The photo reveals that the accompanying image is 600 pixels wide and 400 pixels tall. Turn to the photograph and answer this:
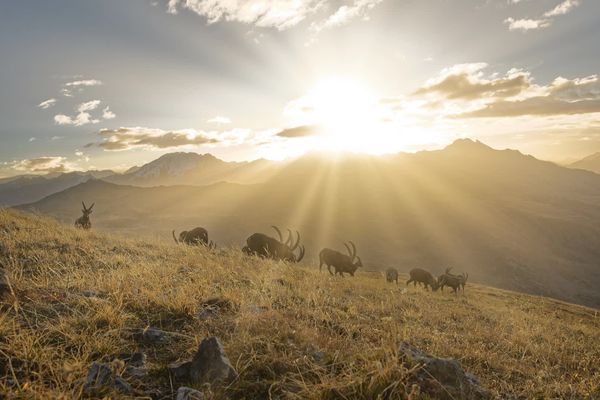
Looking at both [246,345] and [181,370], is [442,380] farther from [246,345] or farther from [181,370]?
[181,370]

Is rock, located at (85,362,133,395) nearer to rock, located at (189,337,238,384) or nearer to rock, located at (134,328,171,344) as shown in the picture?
rock, located at (189,337,238,384)

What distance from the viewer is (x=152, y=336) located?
14.4 ft

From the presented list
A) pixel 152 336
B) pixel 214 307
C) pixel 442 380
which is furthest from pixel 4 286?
pixel 442 380

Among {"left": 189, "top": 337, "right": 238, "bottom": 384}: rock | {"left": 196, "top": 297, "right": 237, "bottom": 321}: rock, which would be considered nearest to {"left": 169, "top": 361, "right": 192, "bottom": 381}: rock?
{"left": 189, "top": 337, "right": 238, "bottom": 384}: rock

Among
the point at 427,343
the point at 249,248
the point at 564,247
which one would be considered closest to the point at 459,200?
the point at 564,247

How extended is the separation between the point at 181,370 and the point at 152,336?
986 millimetres

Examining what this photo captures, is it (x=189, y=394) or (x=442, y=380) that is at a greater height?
(x=189, y=394)

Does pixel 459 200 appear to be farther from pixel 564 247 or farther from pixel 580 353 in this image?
pixel 580 353

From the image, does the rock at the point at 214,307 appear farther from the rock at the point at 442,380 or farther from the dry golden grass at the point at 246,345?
the rock at the point at 442,380

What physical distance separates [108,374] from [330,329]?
3.26m

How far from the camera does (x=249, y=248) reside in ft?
72.2

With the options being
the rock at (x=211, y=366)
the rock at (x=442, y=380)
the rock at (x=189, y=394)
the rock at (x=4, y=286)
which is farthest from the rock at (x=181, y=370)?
the rock at (x=4, y=286)

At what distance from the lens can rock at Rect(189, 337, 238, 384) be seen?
342cm

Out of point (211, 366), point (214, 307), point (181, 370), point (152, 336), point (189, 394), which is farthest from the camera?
point (214, 307)
